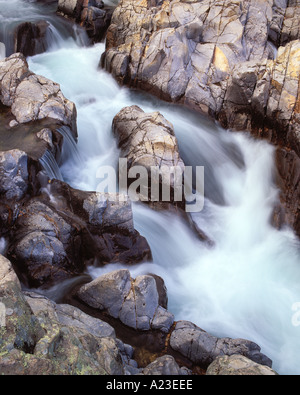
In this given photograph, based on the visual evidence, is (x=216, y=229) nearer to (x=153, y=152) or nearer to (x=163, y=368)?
(x=153, y=152)

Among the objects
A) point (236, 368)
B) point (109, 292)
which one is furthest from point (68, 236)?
point (236, 368)

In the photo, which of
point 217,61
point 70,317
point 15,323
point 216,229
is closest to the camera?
point 15,323

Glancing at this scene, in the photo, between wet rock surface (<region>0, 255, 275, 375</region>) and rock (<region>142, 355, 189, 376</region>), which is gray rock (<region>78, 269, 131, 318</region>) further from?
rock (<region>142, 355, 189, 376</region>)

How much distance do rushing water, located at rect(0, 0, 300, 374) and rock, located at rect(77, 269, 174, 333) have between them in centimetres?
92

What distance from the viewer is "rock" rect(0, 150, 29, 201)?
708 centimetres

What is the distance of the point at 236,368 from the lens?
14.4ft

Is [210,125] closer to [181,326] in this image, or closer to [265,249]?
[265,249]

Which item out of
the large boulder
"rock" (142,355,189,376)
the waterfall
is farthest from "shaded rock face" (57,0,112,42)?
"rock" (142,355,189,376)

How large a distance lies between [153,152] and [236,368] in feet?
20.3

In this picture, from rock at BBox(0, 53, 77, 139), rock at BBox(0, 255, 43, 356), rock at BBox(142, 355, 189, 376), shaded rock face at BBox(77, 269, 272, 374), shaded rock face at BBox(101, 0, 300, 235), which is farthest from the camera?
shaded rock face at BBox(101, 0, 300, 235)

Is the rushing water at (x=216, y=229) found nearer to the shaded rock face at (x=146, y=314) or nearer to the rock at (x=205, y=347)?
the shaded rock face at (x=146, y=314)

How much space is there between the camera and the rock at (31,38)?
44.0 ft

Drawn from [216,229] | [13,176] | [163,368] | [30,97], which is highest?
[30,97]

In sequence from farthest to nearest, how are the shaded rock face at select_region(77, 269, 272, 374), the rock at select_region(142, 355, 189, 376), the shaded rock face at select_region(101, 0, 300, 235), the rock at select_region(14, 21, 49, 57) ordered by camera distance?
1. the rock at select_region(14, 21, 49, 57)
2. the shaded rock face at select_region(101, 0, 300, 235)
3. the shaded rock face at select_region(77, 269, 272, 374)
4. the rock at select_region(142, 355, 189, 376)
